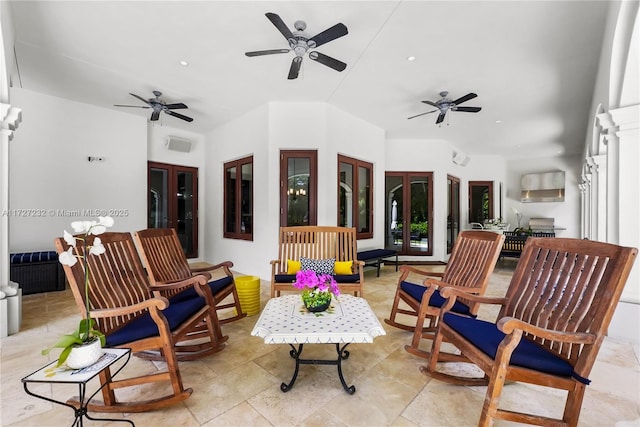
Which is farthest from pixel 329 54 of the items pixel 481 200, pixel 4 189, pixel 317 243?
pixel 481 200

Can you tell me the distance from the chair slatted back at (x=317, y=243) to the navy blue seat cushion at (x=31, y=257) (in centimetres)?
346

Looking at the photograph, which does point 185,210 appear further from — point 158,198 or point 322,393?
point 322,393

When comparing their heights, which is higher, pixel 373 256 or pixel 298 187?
pixel 298 187

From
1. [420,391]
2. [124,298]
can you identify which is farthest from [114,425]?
[420,391]

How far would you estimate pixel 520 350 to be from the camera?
1483 millimetres

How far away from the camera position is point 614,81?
2604 millimetres

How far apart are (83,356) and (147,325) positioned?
0.51m

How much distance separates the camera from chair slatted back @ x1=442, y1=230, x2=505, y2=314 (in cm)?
228

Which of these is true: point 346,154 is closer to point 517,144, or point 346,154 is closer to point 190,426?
point 190,426

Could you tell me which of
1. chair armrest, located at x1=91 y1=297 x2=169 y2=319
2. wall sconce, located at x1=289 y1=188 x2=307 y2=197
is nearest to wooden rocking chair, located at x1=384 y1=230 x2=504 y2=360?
chair armrest, located at x1=91 y1=297 x2=169 y2=319

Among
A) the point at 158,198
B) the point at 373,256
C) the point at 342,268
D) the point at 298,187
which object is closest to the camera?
the point at 342,268

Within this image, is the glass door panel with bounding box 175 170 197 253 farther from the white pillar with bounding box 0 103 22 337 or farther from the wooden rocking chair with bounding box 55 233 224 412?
the wooden rocking chair with bounding box 55 233 224 412

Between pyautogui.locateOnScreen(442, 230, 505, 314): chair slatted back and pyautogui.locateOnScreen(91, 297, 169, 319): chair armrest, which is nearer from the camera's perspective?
pyautogui.locateOnScreen(91, 297, 169, 319): chair armrest

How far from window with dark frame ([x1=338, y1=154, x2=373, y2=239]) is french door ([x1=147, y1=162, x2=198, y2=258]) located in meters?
3.44
